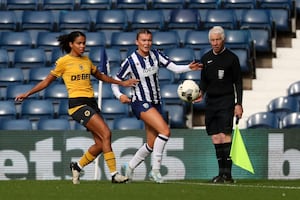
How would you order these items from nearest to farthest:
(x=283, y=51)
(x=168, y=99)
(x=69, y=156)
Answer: (x=69, y=156) → (x=168, y=99) → (x=283, y=51)

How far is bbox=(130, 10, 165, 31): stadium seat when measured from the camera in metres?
21.7

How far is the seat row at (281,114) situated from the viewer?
17.7 m

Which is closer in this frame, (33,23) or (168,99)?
(168,99)

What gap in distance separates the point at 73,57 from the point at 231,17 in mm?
8810

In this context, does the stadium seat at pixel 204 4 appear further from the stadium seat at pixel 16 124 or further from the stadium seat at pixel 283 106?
the stadium seat at pixel 16 124

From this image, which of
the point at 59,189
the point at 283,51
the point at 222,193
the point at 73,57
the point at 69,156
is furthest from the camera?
A: the point at 283,51

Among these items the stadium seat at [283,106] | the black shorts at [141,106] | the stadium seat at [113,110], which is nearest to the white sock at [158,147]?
the black shorts at [141,106]

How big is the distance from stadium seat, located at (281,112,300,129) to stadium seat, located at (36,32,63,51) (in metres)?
5.72

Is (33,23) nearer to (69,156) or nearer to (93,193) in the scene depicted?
(69,156)

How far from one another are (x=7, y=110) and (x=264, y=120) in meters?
4.69

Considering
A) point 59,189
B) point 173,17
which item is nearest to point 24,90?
point 173,17

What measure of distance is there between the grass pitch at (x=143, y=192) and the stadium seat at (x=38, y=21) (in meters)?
9.73

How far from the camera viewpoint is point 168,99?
1897cm

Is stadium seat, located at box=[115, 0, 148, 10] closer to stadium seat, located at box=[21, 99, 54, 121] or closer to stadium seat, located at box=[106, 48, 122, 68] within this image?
stadium seat, located at box=[106, 48, 122, 68]
